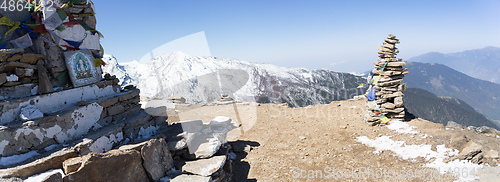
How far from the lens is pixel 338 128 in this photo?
11.4 meters

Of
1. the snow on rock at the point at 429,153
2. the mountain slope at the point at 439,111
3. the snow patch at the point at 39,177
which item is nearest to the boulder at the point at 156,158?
the snow patch at the point at 39,177

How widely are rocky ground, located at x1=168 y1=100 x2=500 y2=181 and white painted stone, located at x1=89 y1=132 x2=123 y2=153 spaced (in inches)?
150

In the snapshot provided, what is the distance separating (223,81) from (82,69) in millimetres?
53709

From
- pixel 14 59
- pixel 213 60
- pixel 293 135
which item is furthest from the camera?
pixel 213 60

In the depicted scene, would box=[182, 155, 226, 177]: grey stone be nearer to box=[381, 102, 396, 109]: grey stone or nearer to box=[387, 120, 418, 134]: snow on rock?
box=[387, 120, 418, 134]: snow on rock

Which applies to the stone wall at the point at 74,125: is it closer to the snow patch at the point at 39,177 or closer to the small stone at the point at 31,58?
the snow patch at the point at 39,177

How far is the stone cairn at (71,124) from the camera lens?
15.5 ft

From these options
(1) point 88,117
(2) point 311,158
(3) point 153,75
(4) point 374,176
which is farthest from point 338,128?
(3) point 153,75

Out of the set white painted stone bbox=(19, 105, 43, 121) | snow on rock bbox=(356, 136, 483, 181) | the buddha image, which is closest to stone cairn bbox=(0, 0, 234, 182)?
white painted stone bbox=(19, 105, 43, 121)

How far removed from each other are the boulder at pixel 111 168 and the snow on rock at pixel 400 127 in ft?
33.7

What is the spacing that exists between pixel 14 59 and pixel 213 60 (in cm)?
5976

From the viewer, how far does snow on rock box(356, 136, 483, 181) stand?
22.5 ft

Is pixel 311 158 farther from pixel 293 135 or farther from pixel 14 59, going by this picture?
pixel 14 59

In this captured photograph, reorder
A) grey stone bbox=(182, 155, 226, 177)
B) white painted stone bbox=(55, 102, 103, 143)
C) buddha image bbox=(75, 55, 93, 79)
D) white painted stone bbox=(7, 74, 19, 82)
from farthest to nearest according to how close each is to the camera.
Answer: buddha image bbox=(75, 55, 93, 79) → grey stone bbox=(182, 155, 226, 177) → white painted stone bbox=(55, 102, 103, 143) → white painted stone bbox=(7, 74, 19, 82)
